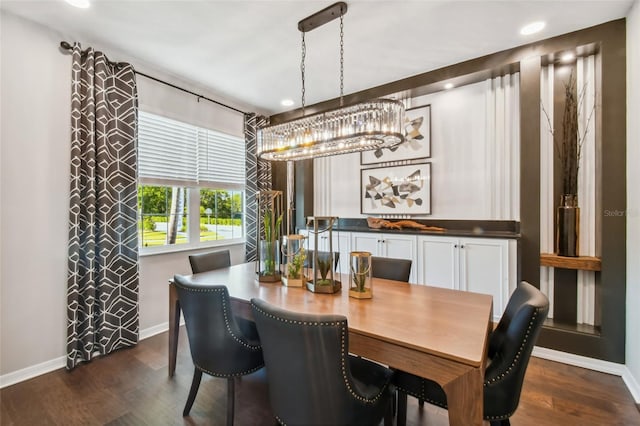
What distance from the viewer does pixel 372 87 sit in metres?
3.59

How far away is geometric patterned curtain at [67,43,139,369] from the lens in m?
2.47

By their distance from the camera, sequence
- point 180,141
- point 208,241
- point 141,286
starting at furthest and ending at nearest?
point 208,241, point 180,141, point 141,286

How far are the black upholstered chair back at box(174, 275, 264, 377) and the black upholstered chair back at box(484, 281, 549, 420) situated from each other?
47.9 inches

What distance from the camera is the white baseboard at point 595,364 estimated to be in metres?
2.13

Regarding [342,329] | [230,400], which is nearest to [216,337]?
[230,400]

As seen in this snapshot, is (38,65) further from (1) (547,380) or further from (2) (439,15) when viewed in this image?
(1) (547,380)

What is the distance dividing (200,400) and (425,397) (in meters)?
1.49

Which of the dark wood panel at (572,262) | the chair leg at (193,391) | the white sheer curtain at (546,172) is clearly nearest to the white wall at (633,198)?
the dark wood panel at (572,262)

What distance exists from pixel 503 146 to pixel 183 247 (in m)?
3.67

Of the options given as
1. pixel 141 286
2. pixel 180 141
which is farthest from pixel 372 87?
pixel 141 286

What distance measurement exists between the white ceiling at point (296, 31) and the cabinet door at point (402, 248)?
181 cm

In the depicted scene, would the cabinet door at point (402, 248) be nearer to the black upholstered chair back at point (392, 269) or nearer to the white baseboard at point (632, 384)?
the black upholstered chair back at point (392, 269)

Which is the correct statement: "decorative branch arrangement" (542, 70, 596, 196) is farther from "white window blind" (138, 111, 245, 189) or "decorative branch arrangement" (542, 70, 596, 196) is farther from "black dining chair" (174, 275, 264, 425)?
"white window blind" (138, 111, 245, 189)

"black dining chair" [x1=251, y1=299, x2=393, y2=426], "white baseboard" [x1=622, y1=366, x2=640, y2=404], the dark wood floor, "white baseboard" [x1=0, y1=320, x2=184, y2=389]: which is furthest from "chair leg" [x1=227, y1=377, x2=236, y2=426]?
"white baseboard" [x1=622, y1=366, x2=640, y2=404]
